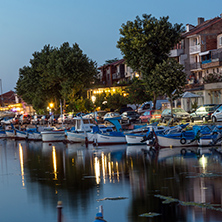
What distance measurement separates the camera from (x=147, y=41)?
5791 cm

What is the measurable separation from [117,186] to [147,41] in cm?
3853

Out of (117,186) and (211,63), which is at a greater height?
(211,63)

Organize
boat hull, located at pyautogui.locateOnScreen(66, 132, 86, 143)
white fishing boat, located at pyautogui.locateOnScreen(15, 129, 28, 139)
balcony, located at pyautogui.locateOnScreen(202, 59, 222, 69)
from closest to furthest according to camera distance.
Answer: boat hull, located at pyautogui.locateOnScreen(66, 132, 86, 143) < white fishing boat, located at pyautogui.locateOnScreen(15, 129, 28, 139) < balcony, located at pyautogui.locateOnScreen(202, 59, 222, 69)

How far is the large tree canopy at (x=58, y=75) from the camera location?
8625 cm

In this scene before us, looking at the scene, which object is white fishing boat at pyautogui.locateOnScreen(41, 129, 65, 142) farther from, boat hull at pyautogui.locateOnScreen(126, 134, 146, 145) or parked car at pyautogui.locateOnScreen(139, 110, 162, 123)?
boat hull at pyautogui.locateOnScreen(126, 134, 146, 145)

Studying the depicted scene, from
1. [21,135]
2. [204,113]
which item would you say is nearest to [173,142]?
[204,113]

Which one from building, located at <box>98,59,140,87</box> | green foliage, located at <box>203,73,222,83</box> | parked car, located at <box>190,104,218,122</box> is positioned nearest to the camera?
parked car, located at <box>190,104,218,122</box>

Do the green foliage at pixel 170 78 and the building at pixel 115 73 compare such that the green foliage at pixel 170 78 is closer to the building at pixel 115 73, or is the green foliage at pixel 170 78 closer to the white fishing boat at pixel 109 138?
the white fishing boat at pixel 109 138

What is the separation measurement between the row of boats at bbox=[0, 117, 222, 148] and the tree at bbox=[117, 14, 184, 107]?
13.3 meters

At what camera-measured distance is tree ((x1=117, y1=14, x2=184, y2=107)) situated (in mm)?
57812

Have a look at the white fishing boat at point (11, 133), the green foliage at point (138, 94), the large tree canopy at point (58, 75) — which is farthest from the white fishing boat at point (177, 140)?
the large tree canopy at point (58, 75)

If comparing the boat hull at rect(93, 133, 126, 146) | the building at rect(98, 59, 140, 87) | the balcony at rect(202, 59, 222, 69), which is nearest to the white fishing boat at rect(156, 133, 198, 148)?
the boat hull at rect(93, 133, 126, 146)

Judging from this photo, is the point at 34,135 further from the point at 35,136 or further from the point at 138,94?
the point at 138,94

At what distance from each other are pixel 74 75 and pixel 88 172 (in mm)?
60077
